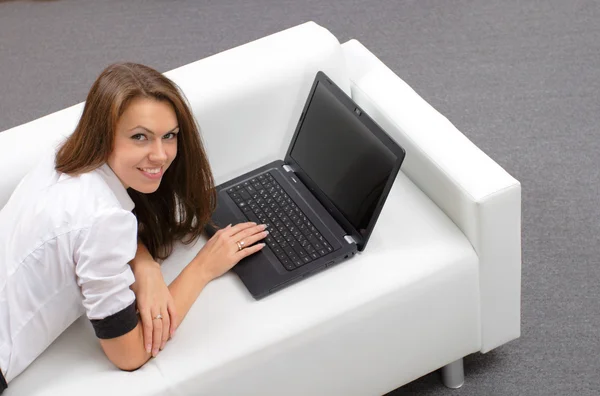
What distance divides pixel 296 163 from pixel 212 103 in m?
0.25

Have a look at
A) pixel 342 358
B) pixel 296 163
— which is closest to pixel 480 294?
pixel 342 358

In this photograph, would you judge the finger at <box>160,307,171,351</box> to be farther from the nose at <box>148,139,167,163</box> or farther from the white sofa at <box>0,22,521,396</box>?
the nose at <box>148,139,167,163</box>

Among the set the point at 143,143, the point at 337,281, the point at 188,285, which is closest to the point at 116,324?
the point at 188,285

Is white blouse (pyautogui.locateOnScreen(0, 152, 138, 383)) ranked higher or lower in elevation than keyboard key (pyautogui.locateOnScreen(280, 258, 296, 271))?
higher

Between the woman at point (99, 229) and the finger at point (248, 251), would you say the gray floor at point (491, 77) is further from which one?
the woman at point (99, 229)

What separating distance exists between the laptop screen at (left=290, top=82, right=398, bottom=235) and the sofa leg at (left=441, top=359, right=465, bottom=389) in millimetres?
446

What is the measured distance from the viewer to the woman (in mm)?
1691

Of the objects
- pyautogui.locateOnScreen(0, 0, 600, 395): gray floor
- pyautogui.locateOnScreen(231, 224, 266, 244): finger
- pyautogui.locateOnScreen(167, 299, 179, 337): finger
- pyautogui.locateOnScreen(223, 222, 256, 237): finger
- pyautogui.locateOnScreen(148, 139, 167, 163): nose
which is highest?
pyautogui.locateOnScreen(148, 139, 167, 163): nose

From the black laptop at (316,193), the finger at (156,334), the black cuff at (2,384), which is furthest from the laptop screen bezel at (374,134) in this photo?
the black cuff at (2,384)

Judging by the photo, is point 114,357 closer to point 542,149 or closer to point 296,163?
point 296,163

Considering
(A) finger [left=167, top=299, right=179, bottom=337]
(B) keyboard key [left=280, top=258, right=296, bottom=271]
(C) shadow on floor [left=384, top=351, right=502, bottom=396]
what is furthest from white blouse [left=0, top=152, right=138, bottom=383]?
(C) shadow on floor [left=384, top=351, right=502, bottom=396]

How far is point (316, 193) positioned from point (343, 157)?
13 centimetres

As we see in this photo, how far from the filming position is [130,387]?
1790 mm

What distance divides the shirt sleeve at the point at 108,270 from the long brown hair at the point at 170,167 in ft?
0.43
